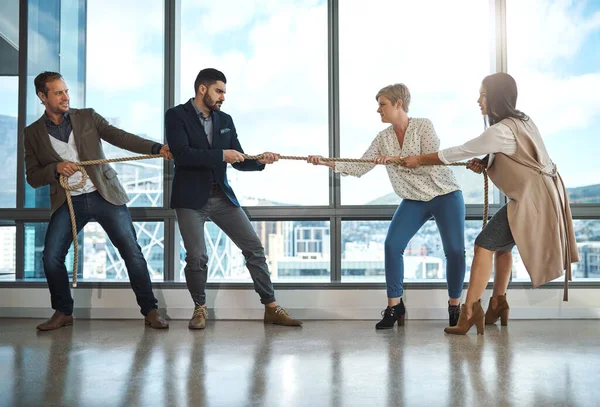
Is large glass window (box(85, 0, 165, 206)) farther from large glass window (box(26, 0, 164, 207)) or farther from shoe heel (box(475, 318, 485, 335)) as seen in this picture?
shoe heel (box(475, 318, 485, 335))

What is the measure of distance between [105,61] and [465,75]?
2624mm

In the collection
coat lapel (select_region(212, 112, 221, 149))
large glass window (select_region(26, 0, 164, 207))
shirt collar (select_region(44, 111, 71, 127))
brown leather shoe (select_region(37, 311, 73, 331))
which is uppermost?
large glass window (select_region(26, 0, 164, 207))

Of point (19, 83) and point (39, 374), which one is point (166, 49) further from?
point (39, 374)

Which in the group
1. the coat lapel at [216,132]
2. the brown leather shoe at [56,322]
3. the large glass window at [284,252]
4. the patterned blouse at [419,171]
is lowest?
the brown leather shoe at [56,322]

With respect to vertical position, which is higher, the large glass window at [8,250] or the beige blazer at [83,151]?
the beige blazer at [83,151]

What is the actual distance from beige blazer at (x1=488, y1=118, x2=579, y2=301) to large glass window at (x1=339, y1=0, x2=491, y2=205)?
1096mm

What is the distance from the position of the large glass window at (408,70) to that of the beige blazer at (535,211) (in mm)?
1096

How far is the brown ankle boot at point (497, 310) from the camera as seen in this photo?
3.77 m

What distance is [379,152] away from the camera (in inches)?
154

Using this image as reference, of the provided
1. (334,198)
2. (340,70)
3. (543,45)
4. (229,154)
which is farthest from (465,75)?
(229,154)

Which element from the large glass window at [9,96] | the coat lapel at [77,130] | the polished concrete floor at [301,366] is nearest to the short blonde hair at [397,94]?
the polished concrete floor at [301,366]

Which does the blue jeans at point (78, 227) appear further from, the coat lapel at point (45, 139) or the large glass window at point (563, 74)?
the large glass window at point (563, 74)

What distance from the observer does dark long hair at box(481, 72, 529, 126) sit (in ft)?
11.2

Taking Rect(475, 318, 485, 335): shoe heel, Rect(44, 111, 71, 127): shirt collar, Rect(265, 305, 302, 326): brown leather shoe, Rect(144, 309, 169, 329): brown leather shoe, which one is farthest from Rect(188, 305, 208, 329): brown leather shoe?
Rect(475, 318, 485, 335): shoe heel
